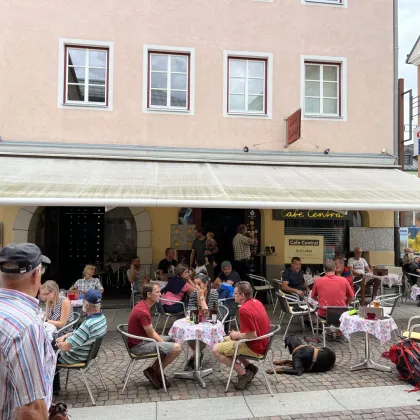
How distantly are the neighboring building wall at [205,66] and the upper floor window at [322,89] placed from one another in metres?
0.18

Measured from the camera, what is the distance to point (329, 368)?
5.45 meters

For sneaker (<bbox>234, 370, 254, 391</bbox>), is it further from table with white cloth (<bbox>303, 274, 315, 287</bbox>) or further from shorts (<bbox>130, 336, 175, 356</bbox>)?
table with white cloth (<bbox>303, 274, 315, 287</bbox>)

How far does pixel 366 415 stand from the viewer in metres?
4.21

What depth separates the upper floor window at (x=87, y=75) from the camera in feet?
31.4

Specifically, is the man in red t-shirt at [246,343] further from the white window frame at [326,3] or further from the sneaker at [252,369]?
the white window frame at [326,3]

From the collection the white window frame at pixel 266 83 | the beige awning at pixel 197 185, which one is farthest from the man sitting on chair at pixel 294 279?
the white window frame at pixel 266 83

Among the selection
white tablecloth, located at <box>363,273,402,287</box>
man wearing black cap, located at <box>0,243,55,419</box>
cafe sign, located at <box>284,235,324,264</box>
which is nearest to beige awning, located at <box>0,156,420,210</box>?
cafe sign, located at <box>284,235,324,264</box>

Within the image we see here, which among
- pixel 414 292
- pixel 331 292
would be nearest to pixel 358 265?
pixel 414 292

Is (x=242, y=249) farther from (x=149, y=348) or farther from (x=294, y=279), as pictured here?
(x=149, y=348)

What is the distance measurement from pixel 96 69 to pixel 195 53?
233 centimetres

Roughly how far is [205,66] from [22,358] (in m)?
9.08

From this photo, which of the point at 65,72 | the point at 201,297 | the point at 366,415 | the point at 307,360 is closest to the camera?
the point at 366,415

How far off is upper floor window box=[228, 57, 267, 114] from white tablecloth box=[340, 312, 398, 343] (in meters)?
6.05

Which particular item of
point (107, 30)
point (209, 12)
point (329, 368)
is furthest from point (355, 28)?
point (329, 368)
